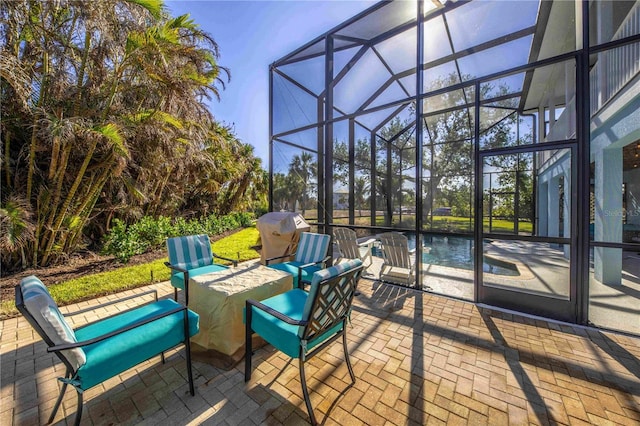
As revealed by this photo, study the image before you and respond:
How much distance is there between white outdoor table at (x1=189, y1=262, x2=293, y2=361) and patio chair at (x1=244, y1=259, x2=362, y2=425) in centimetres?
29

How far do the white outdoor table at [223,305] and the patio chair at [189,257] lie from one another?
1.07 meters

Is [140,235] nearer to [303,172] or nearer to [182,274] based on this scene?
[182,274]

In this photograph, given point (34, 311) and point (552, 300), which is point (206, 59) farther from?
point (552, 300)

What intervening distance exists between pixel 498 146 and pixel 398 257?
2.42m

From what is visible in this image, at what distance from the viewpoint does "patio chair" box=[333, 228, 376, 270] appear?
507cm

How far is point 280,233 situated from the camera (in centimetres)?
494

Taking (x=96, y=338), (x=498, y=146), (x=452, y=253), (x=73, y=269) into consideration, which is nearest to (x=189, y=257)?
(x=96, y=338)

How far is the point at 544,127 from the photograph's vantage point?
12.4ft

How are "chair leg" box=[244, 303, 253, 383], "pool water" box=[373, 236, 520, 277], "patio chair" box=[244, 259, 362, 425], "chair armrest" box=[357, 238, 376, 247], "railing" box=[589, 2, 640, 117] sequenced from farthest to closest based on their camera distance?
1. "chair armrest" box=[357, 238, 376, 247]
2. "pool water" box=[373, 236, 520, 277]
3. "railing" box=[589, 2, 640, 117]
4. "chair leg" box=[244, 303, 253, 383]
5. "patio chair" box=[244, 259, 362, 425]

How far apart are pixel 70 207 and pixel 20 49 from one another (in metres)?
3.12

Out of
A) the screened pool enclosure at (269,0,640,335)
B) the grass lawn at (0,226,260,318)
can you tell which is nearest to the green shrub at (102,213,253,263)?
the grass lawn at (0,226,260,318)

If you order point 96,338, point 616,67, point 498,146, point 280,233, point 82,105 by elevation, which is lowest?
point 96,338

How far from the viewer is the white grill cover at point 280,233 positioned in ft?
16.3

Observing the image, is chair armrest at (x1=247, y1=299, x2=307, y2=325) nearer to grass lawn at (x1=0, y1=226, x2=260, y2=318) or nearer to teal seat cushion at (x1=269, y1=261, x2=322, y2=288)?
teal seat cushion at (x1=269, y1=261, x2=322, y2=288)
